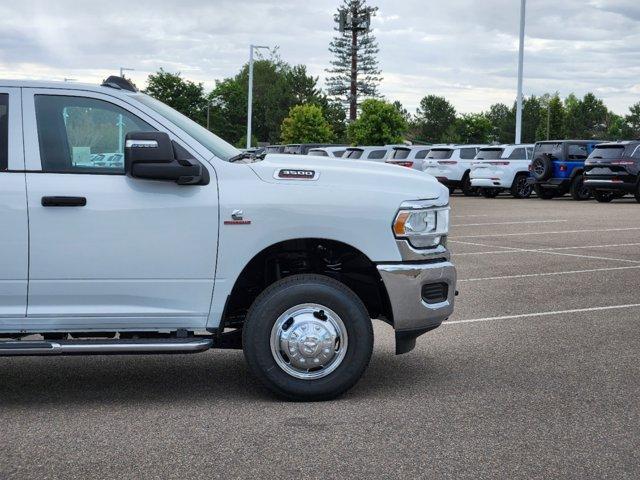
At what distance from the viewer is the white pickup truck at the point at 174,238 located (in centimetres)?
582

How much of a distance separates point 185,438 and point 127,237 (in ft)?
3.99

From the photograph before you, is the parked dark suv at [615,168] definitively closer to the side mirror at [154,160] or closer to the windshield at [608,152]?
the windshield at [608,152]

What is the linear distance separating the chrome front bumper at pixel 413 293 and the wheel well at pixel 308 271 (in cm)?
20

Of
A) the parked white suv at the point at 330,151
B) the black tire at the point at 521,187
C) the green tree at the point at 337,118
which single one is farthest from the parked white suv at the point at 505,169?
the green tree at the point at 337,118

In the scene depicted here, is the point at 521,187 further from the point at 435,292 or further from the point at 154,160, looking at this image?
the point at 154,160

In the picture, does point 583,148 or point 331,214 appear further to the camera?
point 583,148

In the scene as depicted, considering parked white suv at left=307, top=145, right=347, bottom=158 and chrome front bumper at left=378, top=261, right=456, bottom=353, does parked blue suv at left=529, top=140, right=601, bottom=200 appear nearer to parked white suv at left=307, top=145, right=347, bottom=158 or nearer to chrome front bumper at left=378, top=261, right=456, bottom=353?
parked white suv at left=307, top=145, right=347, bottom=158

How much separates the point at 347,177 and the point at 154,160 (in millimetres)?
1114

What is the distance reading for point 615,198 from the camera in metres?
33.5

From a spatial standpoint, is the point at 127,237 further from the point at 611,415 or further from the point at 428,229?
the point at 611,415

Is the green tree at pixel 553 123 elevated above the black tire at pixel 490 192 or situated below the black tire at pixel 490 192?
above

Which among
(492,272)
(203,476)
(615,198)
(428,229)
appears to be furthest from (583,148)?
(203,476)

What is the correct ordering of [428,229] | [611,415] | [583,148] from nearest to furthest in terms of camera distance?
[611,415] → [428,229] → [583,148]

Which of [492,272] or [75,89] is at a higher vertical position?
[75,89]
